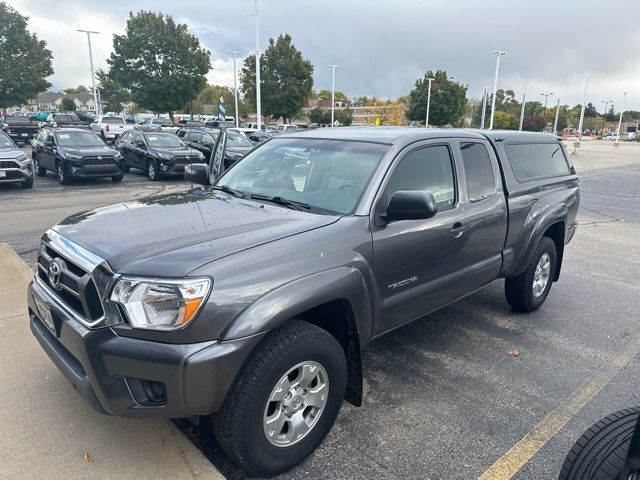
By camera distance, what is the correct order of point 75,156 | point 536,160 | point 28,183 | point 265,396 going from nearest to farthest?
point 265,396, point 536,160, point 28,183, point 75,156

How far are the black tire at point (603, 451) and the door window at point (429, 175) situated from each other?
67.0 inches

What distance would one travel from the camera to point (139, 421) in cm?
296

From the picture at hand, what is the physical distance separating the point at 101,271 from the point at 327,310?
1241mm

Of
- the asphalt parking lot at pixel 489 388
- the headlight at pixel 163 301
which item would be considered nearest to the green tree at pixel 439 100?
the asphalt parking lot at pixel 489 388

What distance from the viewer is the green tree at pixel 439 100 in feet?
178

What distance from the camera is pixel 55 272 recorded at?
268 centimetres

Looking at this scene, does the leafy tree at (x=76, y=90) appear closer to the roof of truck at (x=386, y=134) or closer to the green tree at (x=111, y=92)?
the green tree at (x=111, y=92)

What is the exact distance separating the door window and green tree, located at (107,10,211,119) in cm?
3955

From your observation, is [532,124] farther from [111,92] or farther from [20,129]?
[20,129]

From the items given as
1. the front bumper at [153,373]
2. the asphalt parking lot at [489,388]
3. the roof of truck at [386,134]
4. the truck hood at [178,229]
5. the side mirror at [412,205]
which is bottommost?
the asphalt parking lot at [489,388]

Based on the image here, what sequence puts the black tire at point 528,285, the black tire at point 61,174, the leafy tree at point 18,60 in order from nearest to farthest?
the black tire at point 528,285 < the black tire at point 61,174 < the leafy tree at point 18,60

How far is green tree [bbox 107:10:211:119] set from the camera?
38.8 metres

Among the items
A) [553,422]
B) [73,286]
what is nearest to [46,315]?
[73,286]

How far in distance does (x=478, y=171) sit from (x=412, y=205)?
1.50 m
